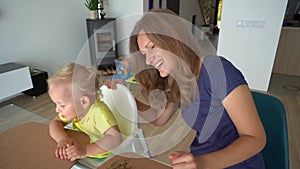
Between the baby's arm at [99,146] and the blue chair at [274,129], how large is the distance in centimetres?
57

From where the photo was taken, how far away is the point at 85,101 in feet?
2.66

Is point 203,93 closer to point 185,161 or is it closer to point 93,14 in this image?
point 185,161

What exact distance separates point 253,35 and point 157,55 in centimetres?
238

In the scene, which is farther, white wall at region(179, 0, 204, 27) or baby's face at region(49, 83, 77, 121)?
white wall at region(179, 0, 204, 27)

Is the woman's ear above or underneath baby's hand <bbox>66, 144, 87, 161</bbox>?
above

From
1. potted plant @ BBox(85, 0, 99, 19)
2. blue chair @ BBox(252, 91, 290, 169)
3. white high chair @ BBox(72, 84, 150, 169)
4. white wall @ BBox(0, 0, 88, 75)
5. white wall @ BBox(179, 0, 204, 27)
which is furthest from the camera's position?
white wall @ BBox(179, 0, 204, 27)

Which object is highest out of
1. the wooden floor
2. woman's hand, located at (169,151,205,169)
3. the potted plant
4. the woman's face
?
the potted plant

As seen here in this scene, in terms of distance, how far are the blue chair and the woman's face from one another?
40 centimetres

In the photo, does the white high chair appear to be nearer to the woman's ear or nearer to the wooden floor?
the woman's ear

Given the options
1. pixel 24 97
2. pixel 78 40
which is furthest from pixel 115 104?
pixel 78 40

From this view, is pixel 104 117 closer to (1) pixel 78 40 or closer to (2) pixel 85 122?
(2) pixel 85 122

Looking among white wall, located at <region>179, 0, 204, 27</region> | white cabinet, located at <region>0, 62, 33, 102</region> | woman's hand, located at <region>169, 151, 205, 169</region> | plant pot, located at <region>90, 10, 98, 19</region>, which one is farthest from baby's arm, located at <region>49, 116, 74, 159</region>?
white wall, located at <region>179, 0, 204, 27</region>

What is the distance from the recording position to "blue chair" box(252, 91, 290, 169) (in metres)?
0.74

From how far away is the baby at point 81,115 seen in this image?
71 cm
